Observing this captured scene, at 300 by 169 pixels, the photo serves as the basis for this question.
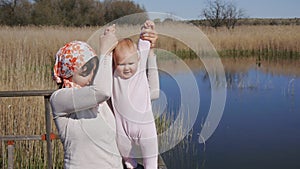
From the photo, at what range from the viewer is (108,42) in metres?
1.15

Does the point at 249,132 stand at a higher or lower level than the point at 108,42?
lower

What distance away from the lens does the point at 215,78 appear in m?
1.42

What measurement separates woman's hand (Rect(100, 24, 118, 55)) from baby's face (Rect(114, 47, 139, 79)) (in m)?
0.03

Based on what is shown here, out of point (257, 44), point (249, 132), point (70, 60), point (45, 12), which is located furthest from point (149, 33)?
point (45, 12)

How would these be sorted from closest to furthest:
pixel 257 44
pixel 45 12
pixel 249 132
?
pixel 249 132 → pixel 257 44 → pixel 45 12

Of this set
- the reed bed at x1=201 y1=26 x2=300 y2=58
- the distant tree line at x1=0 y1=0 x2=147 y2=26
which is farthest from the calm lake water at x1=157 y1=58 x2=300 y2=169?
the distant tree line at x1=0 y1=0 x2=147 y2=26

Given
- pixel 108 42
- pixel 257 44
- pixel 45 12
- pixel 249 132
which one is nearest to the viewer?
pixel 108 42

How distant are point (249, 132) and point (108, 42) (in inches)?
172

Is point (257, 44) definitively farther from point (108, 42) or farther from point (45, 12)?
point (108, 42)

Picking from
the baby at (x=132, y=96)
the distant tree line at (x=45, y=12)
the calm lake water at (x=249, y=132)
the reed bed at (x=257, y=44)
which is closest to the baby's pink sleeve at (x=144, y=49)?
the baby at (x=132, y=96)

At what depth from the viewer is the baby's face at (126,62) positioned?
1.17m

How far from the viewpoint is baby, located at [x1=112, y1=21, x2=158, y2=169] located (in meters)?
1.18

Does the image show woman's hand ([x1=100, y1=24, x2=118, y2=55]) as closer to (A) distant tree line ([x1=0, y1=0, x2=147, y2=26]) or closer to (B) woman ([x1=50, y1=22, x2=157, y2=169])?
(B) woman ([x1=50, y1=22, x2=157, y2=169])

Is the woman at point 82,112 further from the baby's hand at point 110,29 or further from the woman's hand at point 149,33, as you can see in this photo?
the woman's hand at point 149,33
